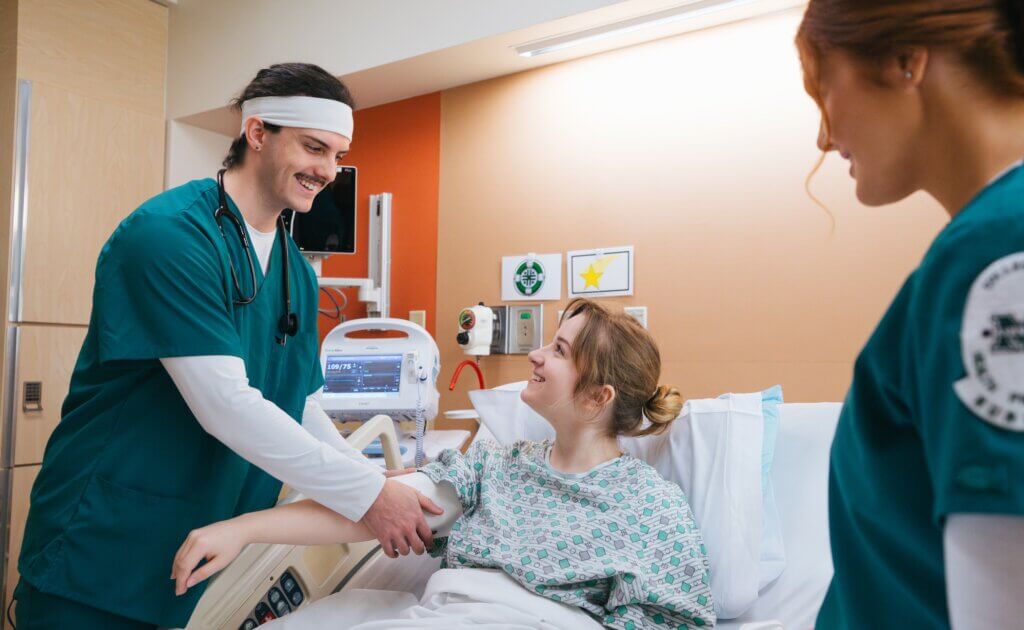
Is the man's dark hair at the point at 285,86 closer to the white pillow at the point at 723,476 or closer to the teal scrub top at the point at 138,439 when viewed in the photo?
the teal scrub top at the point at 138,439

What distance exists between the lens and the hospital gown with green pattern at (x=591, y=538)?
4.54ft

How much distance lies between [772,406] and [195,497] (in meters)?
1.17

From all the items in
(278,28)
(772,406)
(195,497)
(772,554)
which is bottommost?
(772,554)

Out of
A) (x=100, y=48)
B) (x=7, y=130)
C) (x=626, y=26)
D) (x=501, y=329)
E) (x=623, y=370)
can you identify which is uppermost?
(x=100, y=48)

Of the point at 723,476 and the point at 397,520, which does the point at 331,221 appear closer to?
the point at 397,520

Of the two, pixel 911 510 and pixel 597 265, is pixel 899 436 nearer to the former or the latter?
pixel 911 510

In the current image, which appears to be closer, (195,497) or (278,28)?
(195,497)

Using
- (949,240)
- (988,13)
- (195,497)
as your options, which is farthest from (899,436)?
(195,497)

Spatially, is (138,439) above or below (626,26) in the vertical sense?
below

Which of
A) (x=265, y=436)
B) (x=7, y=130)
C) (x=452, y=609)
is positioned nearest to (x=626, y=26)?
(x=265, y=436)

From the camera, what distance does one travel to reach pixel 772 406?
173 cm

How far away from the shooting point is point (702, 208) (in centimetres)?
256

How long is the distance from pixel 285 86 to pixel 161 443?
2.33 feet

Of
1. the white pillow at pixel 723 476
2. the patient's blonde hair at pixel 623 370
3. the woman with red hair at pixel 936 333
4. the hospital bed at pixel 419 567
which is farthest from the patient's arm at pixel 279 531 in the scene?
the woman with red hair at pixel 936 333
